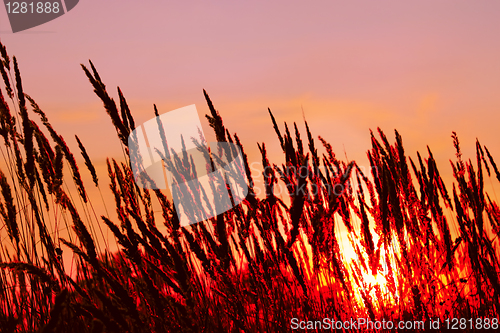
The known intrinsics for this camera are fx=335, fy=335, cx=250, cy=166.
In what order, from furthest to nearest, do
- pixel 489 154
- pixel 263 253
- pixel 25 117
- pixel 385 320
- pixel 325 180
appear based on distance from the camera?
pixel 489 154 → pixel 325 180 → pixel 385 320 → pixel 263 253 → pixel 25 117

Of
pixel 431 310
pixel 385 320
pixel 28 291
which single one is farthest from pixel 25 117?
pixel 431 310

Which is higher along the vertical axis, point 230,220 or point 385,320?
point 230,220

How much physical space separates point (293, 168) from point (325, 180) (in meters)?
0.34

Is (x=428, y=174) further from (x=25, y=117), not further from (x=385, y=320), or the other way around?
(x=25, y=117)

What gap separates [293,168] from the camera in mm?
1299

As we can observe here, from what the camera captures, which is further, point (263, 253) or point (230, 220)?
point (230, 220)

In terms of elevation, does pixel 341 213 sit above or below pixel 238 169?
below

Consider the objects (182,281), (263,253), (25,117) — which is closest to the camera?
(182,281)

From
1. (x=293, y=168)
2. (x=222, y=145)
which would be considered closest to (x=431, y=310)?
(x=293, y=168)

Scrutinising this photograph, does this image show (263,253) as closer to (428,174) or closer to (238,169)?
(238,169)

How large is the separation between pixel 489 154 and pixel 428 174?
66 centimetres

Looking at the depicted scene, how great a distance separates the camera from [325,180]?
1577mm

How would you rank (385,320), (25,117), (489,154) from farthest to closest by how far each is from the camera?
1. (489,154)
2. (385,320)
3. (25,117)

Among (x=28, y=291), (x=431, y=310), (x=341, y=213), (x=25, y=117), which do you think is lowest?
(x=431, y=310)
